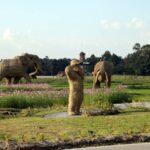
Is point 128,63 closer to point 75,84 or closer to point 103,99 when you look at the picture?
point 103,99

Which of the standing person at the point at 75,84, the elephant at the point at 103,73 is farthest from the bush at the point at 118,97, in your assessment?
the elephant at the point at 103,73

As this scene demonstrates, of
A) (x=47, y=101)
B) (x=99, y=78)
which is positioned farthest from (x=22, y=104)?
(x=99, y=78)

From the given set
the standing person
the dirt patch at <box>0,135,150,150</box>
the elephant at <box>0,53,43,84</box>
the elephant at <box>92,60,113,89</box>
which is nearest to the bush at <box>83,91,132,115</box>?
the standing person

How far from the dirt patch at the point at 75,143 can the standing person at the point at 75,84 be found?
214 inches

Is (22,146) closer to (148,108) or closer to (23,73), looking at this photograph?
(148,108)

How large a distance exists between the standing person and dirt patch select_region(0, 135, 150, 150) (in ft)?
17.9

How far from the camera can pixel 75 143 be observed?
9.65 meters

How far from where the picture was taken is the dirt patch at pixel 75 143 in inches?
365

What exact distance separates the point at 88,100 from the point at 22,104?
111 inches

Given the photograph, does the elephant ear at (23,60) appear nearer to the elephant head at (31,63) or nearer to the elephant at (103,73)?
the elephant head at (31,63)

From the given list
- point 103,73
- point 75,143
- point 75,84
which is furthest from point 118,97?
point 75,143

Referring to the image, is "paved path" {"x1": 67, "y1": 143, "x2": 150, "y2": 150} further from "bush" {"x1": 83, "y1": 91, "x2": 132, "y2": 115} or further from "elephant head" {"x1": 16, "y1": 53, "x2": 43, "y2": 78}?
"elephant head" {"x1": 16, "y1": 53, "x2": 43, "y2": 78}

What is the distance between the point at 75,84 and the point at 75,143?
5970 mm

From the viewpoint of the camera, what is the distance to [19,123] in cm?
1298
